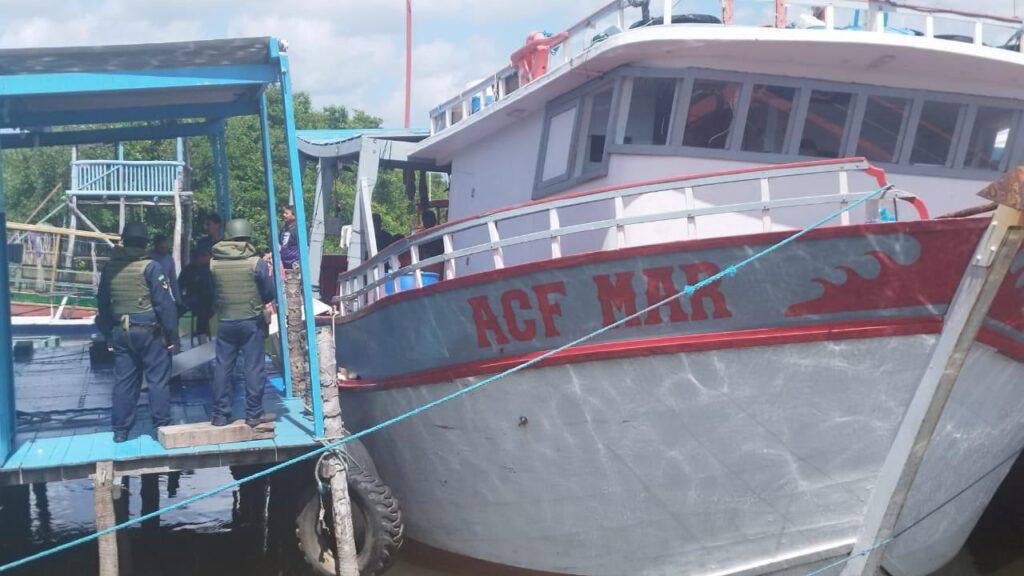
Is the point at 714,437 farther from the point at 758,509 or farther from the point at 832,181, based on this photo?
the point at 832,181

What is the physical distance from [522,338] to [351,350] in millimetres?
3285

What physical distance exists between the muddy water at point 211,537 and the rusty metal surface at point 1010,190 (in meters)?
4.60

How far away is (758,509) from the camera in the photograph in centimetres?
756

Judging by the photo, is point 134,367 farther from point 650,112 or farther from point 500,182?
point 650,112

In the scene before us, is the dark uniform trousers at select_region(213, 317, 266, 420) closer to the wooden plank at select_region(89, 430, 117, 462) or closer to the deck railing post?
the deck railing post

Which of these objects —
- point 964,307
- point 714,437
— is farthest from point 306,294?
point 964,307

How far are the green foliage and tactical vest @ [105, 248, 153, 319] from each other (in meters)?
17.5

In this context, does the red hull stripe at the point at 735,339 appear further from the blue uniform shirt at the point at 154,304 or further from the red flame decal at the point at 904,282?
the blue uniform shirt at the point at 154,304

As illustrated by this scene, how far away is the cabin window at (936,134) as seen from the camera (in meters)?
8.52

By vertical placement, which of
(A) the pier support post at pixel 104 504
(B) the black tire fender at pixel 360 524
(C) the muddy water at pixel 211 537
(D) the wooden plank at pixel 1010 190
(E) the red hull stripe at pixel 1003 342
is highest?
(D) the wooden plank at pixel 1010 190

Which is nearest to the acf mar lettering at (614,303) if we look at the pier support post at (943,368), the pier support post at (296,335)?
the pier support post at (943,368)

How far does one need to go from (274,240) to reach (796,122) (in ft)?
15.9

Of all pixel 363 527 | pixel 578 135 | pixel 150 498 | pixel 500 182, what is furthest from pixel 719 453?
pixel 150 498

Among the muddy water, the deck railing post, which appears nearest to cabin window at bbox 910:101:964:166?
the muddy water
